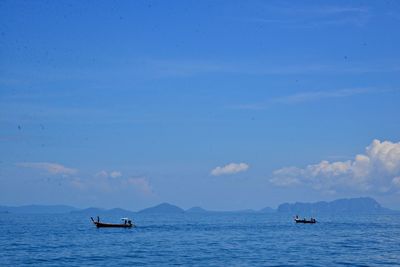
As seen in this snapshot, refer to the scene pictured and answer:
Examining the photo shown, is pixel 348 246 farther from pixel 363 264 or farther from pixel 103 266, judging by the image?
pixel 103 266

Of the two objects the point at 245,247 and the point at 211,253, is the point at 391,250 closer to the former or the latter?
the point at 245,247

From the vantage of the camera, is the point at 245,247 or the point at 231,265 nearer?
the point at 231,265

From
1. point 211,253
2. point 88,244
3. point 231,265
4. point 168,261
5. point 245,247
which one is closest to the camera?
point 231,265

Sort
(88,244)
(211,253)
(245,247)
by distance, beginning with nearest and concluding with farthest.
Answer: (211,253) → (245,247) → (88,244)

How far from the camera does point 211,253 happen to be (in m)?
75.4

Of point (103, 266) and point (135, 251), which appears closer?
point (103, 266)

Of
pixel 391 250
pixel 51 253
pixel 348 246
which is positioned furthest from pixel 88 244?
pixel 391 250

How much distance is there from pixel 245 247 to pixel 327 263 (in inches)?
939

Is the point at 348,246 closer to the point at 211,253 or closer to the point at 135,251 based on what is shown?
the point at 211,253

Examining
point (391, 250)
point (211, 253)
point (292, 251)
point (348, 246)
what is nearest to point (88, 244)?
point (211, 253)

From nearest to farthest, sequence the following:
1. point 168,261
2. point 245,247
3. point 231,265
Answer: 1. point 231,265
2. point 168,261
3. point 245,247

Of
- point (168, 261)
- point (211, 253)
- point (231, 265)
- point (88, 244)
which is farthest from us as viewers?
point (88, 244)

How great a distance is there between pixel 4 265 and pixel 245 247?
3889 centimetres

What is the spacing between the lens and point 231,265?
62.1 meters
